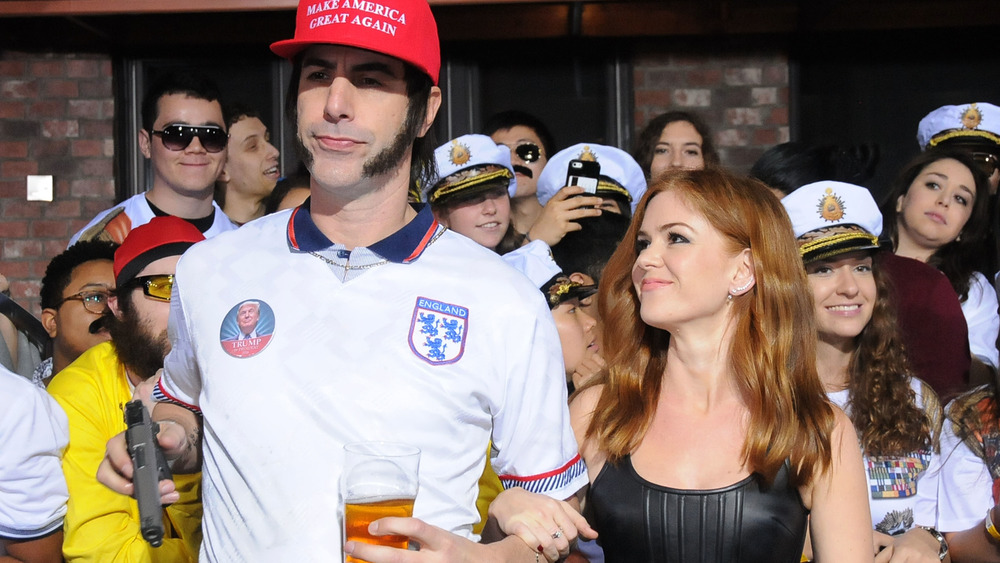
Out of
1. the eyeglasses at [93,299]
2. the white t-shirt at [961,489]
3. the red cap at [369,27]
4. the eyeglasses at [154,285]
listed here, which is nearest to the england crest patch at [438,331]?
the red cap at [369,27]

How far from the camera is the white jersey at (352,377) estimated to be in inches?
74.2

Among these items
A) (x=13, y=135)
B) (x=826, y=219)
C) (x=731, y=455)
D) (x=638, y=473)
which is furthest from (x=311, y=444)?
(x=13, y=135)

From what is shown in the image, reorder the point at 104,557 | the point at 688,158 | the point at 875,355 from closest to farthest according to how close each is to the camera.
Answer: the point at 104,557
the point at 875,355
the point at 688,158

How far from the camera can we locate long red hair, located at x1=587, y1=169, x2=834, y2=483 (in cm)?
249

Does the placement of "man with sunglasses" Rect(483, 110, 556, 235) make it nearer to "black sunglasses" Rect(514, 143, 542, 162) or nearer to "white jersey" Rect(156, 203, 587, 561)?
"black sunglasses" Rect(514, 143, 542, 162)

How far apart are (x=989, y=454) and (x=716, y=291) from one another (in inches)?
45.7

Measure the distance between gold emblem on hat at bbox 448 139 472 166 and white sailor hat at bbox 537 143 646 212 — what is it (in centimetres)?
51

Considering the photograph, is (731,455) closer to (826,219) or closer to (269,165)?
(826,219)

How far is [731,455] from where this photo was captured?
2498 millimetres

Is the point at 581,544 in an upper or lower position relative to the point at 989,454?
lower

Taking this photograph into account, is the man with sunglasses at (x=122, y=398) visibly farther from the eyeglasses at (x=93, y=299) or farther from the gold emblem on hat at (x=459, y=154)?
the gold emblem on hat at (x=459, y=154)

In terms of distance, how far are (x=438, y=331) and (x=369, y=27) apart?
599 millimetres

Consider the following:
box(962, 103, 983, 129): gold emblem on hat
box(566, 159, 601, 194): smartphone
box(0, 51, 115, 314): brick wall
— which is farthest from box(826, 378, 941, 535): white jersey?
box(0, 51, 115, 314): brick wall

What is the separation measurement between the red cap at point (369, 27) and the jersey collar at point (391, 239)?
318mm
